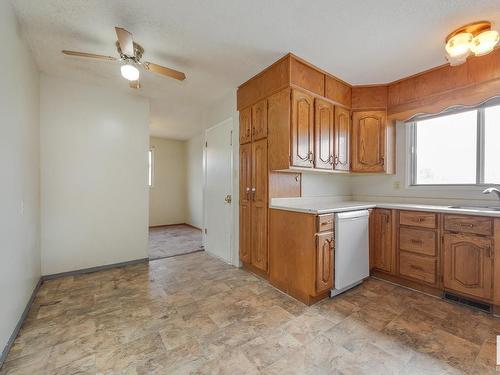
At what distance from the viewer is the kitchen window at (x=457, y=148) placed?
250cm

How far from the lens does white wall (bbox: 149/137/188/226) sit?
6137mm

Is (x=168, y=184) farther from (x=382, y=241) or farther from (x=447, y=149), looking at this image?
(x=447, y=149)

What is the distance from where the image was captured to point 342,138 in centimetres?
296

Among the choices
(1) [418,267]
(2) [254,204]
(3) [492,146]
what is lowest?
(1) [418,267]

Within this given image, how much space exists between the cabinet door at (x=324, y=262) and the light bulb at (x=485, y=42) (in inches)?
77.4

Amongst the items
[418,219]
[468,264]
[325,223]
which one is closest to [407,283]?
[468,264]

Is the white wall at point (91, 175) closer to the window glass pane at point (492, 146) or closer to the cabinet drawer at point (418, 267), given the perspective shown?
the cabinet drawer at point (418, 267)

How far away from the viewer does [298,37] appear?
2027 mm

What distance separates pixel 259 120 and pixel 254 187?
2.71ft

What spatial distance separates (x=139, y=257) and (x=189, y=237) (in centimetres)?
161

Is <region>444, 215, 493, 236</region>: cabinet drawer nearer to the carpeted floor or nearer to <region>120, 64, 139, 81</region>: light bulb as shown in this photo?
<region>120, 64, 139, 81</region>: light bulb

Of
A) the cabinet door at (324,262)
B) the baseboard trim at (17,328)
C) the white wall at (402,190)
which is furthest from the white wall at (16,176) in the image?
the white wall at (402,190)

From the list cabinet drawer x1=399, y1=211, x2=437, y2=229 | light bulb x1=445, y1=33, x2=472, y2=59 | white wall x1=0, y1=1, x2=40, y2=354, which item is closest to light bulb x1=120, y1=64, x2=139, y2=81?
white wall x1=0, y1=1, x2=40, y2=354

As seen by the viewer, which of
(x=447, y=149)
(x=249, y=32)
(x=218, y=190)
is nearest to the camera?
(x=249, y=32)
